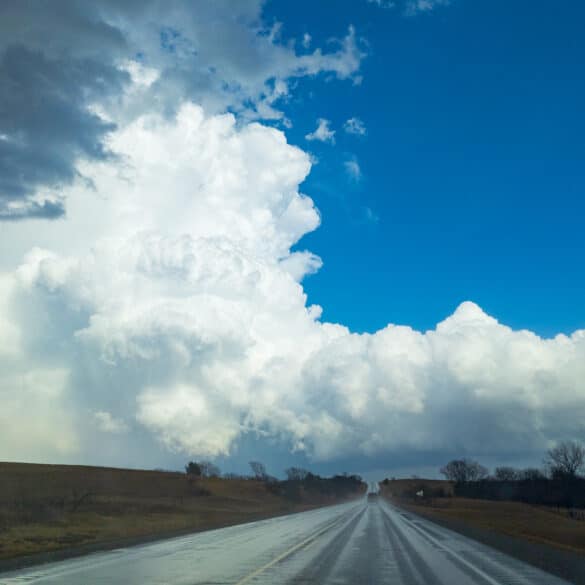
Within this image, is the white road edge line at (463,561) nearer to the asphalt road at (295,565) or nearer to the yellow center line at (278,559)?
the asphalt road at (295,565)

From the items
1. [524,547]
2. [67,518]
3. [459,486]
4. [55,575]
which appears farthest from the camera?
[459,486]

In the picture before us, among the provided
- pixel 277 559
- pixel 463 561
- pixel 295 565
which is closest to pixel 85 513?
pixel 277 559

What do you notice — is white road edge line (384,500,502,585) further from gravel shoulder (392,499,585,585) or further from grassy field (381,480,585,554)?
grassy field (381,480,585,554)

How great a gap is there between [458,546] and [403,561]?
802 cm

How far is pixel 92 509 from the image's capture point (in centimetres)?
5850

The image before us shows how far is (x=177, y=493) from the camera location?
115 metres

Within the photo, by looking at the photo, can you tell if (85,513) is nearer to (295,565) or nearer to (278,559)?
(278,559)

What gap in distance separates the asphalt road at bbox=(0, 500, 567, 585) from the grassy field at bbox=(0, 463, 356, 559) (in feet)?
15.2

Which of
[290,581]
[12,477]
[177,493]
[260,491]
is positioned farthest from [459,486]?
[290,581]

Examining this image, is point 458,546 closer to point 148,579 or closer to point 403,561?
point 403,561

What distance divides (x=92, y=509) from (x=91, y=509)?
0.30ft

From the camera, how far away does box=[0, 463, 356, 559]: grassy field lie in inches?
1272

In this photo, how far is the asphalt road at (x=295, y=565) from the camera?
1591cm

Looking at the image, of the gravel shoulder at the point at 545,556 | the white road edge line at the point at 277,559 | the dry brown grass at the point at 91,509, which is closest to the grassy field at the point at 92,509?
the dry brown grass at the point at 91,509
